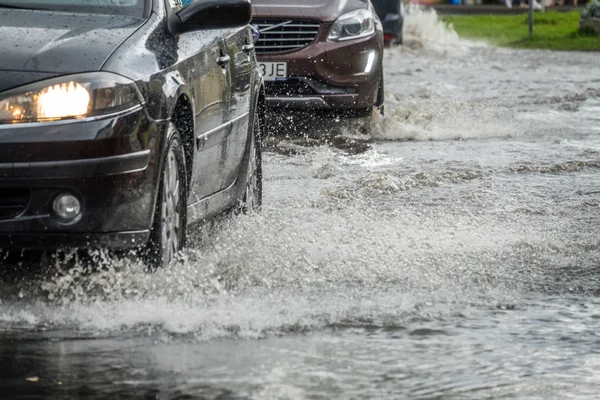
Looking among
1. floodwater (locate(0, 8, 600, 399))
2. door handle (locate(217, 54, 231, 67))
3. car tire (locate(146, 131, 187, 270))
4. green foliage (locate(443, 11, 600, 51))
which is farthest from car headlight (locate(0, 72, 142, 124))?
green foliage (locate(443, 11, 600, 51))

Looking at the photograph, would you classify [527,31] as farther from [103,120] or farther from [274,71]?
[103,120]

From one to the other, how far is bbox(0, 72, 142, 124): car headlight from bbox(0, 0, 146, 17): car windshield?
0.88 m

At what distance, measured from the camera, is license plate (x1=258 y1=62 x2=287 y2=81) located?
14156 millimetres

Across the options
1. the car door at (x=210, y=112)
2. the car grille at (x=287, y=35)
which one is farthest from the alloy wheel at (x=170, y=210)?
the car grille at (x=287, y=35)

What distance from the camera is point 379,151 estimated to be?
43.5 ft

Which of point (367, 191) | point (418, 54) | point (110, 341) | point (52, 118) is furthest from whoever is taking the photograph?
point (418, 54)

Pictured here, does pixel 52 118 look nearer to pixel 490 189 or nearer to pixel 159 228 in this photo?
pixel 159 228

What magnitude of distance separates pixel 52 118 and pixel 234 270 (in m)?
1.18

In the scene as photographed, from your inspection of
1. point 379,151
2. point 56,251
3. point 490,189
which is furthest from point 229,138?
point 379,151

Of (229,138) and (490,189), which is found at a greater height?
(229,138)

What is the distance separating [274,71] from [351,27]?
794 mm

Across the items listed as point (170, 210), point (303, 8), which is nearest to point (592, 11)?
point (303, 8)

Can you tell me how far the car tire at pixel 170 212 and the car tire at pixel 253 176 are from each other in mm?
1541

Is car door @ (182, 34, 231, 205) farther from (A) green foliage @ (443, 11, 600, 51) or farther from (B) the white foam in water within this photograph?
(B) the white foam in water
